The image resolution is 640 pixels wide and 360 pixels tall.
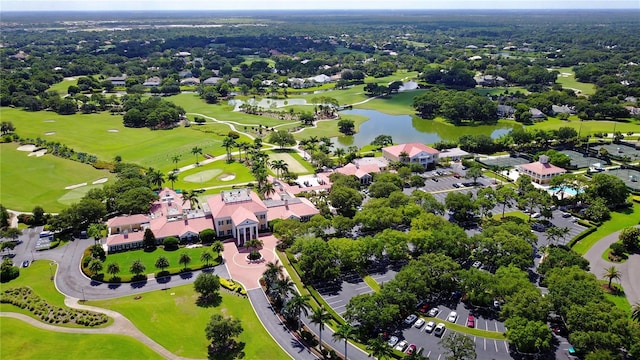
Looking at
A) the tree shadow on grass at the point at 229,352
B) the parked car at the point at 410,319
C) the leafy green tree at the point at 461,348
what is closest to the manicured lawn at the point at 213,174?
the tree shadow on grass at the point at 229,352

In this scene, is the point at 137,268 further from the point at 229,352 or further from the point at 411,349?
the point at 411,349

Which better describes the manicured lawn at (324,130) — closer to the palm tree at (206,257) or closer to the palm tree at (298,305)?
the palm tree at (206,257)

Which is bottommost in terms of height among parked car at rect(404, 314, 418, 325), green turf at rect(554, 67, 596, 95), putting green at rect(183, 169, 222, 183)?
putting green at rect(183, 169, 222, 183)

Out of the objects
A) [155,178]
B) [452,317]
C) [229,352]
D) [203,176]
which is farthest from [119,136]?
[452,317]

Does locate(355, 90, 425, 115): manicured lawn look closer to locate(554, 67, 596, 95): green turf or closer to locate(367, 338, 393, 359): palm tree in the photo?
locate(554, 67, 596, 95): green turf

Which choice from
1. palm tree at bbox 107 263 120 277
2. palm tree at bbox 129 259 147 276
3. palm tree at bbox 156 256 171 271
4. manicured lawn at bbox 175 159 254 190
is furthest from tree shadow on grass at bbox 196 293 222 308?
manicured lawn at bbox 175 159 254 190

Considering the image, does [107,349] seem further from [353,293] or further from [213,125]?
[213,125]

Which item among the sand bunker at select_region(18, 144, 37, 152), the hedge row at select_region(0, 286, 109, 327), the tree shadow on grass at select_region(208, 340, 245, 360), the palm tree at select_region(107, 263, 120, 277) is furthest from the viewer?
the sand bunker at select_region(18, 144, 37, 152)
